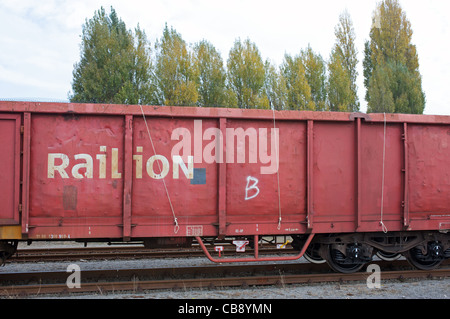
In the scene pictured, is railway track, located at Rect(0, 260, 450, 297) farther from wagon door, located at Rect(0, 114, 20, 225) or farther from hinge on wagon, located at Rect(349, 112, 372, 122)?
hinge on wagon, located at Rect(349, 112, 372, 122)

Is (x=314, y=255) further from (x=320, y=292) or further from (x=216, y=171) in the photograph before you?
(x=216, y=171)

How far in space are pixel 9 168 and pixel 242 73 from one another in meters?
27.7

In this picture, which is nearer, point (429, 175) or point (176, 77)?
point (429, 175)

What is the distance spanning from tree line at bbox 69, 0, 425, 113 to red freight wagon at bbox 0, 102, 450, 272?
2259 centimetres

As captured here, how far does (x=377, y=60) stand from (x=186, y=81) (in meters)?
19.9

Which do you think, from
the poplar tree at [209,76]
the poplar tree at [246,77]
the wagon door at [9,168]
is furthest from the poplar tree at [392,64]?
the wagon door at [9,168]

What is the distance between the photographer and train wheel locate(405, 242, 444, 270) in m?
7.33

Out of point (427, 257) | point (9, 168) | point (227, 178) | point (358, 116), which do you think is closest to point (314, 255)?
point (427, 257)

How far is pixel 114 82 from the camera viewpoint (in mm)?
28734

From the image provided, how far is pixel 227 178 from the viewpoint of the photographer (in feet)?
21.6

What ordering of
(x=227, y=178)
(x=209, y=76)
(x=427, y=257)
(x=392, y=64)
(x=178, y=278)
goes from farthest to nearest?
(x=392, y=64), (x=209, y=76), (x=427, y=257), (x=178, y=278), (x=227, y=178)

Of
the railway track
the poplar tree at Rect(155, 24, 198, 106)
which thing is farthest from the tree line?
the railway track

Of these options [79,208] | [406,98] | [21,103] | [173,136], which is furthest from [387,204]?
[406,98]

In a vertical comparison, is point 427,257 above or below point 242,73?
below
